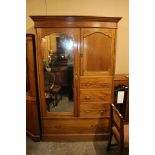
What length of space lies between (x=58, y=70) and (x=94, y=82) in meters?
0.56

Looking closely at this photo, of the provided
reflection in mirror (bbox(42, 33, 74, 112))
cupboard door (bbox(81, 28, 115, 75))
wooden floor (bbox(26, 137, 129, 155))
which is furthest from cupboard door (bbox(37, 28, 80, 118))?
wooden floor (bbox(26, 137, 129, 155))

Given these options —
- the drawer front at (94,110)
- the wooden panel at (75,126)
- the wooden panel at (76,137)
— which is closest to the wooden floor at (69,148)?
the wooden panel at (76,137)

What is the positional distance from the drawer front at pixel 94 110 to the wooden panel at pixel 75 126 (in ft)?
0.27

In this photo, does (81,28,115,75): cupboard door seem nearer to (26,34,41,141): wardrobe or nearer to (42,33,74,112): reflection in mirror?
(42,33,74,112): reflection in mirror

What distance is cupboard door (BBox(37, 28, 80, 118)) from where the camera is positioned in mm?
2791

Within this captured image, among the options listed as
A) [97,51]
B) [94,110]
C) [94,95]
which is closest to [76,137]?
[94,110]

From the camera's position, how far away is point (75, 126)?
3057 mm

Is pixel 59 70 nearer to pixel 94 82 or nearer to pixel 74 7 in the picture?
pixel 94 82

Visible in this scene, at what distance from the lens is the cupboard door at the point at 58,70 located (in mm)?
Answer: 2791

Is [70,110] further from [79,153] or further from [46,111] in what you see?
[79,153]

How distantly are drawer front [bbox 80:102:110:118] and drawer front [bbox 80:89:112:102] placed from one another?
8 centimetres

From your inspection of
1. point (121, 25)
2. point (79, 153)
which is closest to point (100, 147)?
point (79, 153)

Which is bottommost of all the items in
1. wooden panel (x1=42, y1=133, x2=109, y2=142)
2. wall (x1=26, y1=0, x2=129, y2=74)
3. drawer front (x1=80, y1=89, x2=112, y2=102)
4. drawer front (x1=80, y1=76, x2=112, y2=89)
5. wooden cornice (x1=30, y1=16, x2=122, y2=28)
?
wooden panel (x1=42, y1=133, x2=109, y2=142)

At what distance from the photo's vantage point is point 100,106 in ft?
9.84
